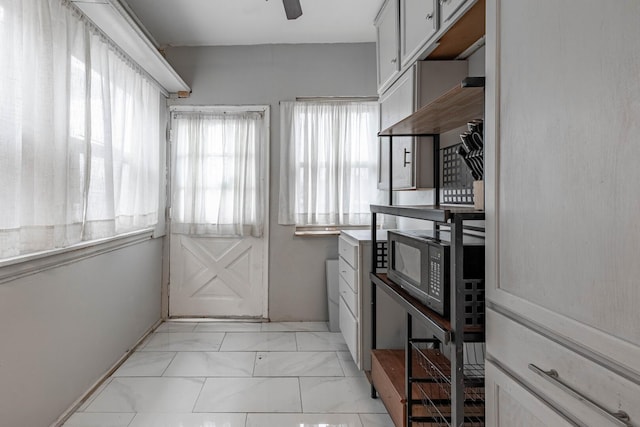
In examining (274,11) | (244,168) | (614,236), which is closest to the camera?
(614,236)

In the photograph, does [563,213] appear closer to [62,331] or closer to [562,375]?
[562,375]

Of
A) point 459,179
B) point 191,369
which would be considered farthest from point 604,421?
point 191,369

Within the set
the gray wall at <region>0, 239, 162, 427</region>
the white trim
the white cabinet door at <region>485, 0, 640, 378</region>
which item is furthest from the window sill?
the white cabinet door at <region>485, 0, 640, 378</region>

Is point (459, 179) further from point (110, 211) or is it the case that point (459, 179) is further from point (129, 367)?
point (129, 367)

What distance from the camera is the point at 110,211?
2662mm

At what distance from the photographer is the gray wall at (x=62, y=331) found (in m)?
1.76

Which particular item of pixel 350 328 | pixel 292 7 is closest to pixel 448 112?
pixel 292 7

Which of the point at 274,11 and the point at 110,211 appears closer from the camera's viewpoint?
the point at 110,211

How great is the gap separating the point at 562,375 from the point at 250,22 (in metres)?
3.45

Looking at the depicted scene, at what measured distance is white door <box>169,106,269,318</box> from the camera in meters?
3.94

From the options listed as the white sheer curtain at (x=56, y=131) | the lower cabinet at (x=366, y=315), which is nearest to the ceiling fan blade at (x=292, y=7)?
the white sheer curtain at (x=56, y=131)

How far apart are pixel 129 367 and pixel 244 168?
77.2 inches

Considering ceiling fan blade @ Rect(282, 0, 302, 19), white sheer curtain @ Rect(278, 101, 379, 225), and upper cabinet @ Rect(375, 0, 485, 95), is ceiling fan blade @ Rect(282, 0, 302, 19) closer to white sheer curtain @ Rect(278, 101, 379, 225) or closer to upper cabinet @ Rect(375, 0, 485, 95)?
upper cabinet @ Rect(375, 0, 485, 95)

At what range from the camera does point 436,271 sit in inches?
57.2
